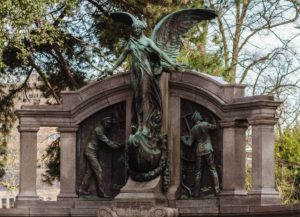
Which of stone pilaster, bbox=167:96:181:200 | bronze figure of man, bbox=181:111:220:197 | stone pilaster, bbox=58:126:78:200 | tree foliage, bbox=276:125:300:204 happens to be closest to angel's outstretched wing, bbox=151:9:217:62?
stone pilaster, bbox=167:96:181:200

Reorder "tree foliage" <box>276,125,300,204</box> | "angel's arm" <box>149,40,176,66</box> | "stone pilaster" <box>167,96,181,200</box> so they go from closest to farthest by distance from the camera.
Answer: "angel's arm" <box>149,40,176,66</box>
"stone pilaster" <box>167,96,181,200</box>
"tree foliage" <box>276,125,300,204</box>

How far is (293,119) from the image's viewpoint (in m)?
38.2

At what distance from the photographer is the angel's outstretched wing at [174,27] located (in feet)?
77.0

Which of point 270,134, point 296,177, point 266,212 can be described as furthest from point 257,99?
point 296,177

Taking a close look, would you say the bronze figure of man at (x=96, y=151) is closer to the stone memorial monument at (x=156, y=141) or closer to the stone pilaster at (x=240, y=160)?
the stone memorial monument at (x=156, y=141)

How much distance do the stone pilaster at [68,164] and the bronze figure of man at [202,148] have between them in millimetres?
2453

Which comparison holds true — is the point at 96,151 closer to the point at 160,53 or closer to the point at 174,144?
the point at 174,144

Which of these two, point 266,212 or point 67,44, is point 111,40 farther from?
point 266,212

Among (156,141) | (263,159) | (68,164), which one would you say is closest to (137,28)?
(156,141)

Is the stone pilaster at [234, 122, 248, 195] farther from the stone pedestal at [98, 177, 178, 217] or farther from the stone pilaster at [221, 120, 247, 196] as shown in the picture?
the stone pedestal at [98, 177, 178, 217]

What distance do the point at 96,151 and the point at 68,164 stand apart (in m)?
0.60

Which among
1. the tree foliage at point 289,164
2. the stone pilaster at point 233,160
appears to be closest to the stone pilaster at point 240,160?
the stone pilaster at point 233,160

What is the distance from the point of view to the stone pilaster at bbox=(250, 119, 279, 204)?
72.1ft

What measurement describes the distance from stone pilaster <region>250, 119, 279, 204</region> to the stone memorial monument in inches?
0.7
